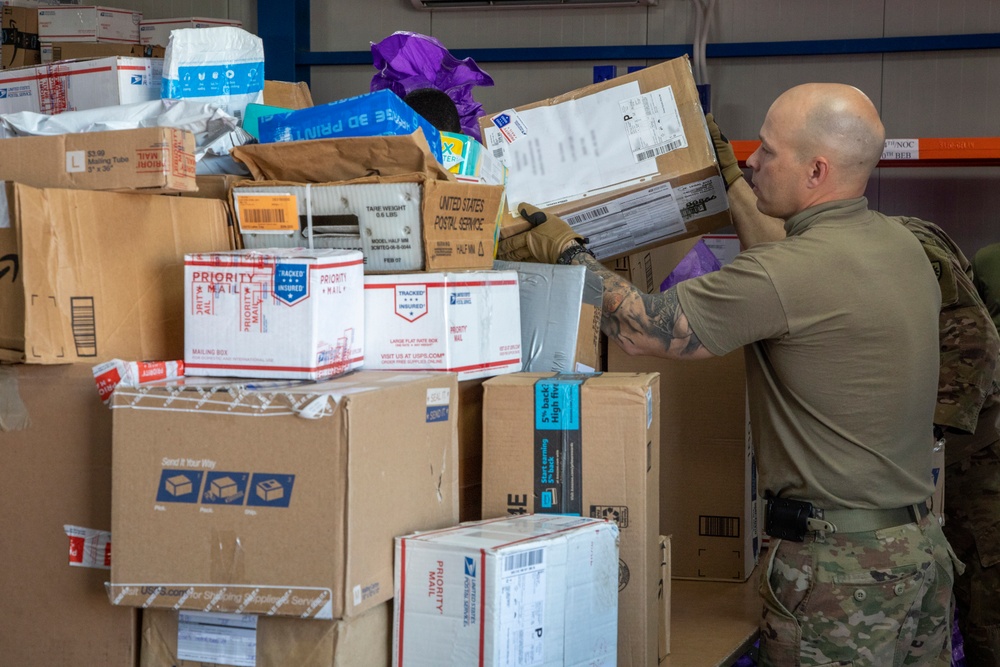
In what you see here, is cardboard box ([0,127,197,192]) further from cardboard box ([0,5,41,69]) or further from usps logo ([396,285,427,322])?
cardboard box ([0,5,41,69])

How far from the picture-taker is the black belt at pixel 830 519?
208 centimetres

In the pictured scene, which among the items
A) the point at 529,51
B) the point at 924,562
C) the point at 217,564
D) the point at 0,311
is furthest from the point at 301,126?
the point at 529,51

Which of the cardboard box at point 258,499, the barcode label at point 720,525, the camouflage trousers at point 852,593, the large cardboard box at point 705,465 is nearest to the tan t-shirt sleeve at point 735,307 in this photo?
the camouflage trousers at point 852,593

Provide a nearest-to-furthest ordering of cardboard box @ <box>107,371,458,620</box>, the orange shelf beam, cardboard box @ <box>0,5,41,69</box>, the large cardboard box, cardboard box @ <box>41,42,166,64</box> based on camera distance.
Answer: cardboard box @ <box>107,371,458,620</box> → the large cardboard box → the orange shelf beam → cardboard box @ <box>41,42,166,64</box> → cardboard box @ <box>0,5,41,69</box>

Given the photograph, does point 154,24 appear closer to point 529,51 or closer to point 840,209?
point 529,51

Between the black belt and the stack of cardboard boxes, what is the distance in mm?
274

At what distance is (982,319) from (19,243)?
247 centimetres

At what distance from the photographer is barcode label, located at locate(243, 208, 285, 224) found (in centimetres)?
210

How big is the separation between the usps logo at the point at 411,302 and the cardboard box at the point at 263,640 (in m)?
0.55

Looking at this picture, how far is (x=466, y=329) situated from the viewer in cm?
203

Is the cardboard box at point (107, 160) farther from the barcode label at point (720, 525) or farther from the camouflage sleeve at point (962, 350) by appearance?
A: the camouflage sleeve at point (962, 350)

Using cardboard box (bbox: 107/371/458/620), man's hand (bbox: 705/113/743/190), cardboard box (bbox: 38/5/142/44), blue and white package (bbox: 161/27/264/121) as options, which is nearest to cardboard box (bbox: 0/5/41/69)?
cardboard box (bbox: 38/5/142/44)

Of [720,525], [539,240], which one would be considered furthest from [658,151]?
[720,525]

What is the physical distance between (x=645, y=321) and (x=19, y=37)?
4725 mm
